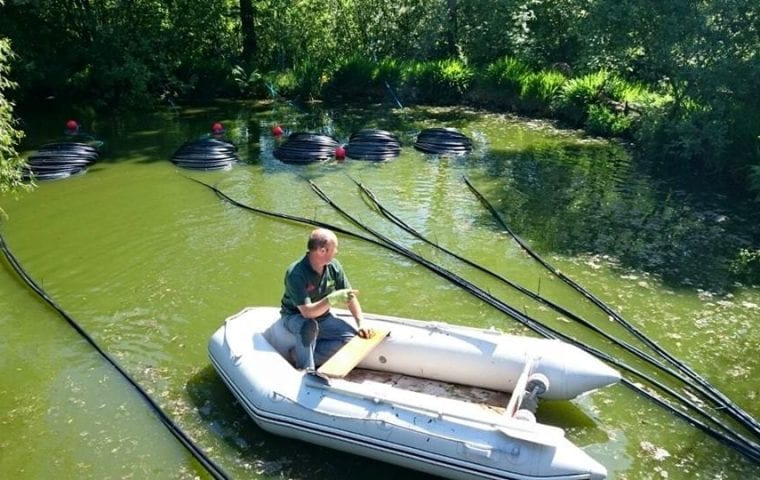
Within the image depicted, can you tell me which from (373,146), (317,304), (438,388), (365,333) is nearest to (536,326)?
(438,388)

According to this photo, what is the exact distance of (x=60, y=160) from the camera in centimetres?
1187

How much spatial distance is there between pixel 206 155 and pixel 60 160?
8.18 feet

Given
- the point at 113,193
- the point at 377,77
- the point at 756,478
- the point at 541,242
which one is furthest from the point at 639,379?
the point at 377,77

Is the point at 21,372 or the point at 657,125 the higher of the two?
the point at 657,125

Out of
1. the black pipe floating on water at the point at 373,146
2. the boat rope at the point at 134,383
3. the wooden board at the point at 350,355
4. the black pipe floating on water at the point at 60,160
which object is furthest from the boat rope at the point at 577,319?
the black pipe floating on water at the point at 60,160

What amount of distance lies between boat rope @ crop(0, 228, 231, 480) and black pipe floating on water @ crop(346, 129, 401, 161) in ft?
20.3

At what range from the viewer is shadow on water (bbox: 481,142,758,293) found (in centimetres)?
836

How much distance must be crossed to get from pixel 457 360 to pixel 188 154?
840cm

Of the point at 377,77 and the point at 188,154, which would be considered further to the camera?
the point at 377,77

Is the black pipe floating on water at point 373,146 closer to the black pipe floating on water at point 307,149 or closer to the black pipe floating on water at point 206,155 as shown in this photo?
the black pipe floating on water at point 307,149

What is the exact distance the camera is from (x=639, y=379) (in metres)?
6.03

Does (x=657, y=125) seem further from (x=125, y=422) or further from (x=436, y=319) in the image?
(x=125, y=422)

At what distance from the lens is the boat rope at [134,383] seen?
195 inches

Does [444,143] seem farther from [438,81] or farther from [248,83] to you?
[248,83]
